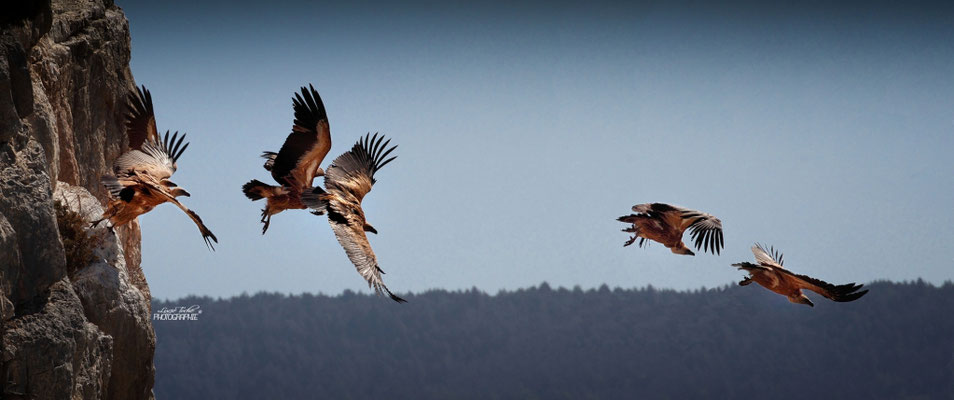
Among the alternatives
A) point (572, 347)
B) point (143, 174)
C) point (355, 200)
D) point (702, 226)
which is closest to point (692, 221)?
point (702, 226)

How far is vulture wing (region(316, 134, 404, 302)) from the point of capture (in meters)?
8.62

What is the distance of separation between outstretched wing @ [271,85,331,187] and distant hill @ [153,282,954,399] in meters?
18.8

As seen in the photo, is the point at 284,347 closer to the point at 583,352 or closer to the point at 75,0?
the point at 583,352

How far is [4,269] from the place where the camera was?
8375 millimetres

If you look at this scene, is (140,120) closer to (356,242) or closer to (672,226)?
(356,242)

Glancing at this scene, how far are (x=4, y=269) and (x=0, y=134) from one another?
1.22 m

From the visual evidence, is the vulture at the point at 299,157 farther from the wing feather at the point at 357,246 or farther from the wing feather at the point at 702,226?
the wing feather at the point at 702,226

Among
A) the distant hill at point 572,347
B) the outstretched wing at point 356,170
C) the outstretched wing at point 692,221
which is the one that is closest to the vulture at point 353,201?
the outstretched wing at point 356,170

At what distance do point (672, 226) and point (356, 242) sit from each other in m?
3.47

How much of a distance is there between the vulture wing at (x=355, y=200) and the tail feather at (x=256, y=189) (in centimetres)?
63

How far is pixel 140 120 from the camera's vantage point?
11.1 metres

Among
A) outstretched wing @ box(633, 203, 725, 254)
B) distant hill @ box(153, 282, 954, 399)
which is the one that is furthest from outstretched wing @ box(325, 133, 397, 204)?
distant hill @ box(153, 282, 954, 399)

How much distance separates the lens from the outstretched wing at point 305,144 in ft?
33.0

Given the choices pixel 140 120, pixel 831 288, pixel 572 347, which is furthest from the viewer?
pixel 572 347
